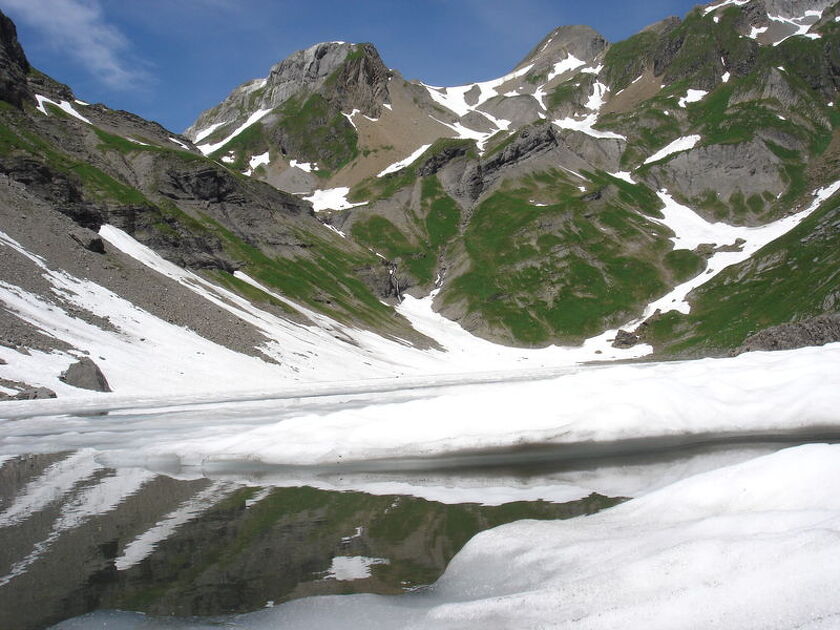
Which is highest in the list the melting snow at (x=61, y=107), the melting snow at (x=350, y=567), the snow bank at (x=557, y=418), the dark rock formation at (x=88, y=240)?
the melting snow at (x=61, y=107)

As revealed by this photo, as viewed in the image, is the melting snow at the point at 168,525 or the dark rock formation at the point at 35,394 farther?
the dark rock formation at the point at 35,394

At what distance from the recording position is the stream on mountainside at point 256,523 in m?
8.35

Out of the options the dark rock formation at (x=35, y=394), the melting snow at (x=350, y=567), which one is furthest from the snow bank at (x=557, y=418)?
the dark rock formation at (x=35, y=394)

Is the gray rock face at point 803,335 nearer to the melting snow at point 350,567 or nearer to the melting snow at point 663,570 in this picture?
the melting snow at point 663,570

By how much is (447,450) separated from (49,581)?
11748mm

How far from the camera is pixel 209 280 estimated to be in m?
115

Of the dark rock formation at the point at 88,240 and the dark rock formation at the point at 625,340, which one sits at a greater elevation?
the dark rock formation at the point at 88,240

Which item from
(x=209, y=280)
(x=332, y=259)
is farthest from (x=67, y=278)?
(x=332, y=259)

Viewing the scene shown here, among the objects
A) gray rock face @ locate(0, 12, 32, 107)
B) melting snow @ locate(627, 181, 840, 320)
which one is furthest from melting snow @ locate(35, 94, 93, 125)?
melting snow @ locate(627, 181, 840, 320)

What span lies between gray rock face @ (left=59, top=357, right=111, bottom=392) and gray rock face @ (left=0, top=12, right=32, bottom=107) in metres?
128

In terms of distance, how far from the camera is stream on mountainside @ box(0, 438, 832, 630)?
835cm

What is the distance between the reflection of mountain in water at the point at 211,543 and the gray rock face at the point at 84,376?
39.1 m

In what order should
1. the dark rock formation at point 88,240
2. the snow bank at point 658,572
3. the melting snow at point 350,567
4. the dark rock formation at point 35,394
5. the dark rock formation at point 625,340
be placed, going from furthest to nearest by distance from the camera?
the dark rock formation at point 625,340 < the dark rock formation at point 88,240 < the dark rock formation at point 35,394 < the melting snow at point 350,567 < the snow bank at point 658,572

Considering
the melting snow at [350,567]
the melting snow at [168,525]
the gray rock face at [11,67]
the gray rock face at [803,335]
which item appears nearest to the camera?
the melting snow at [350,567]
